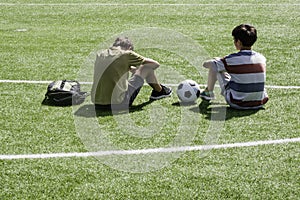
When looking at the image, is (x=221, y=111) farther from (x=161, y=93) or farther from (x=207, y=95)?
(x=161, y=93)

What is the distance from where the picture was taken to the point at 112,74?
7672mm

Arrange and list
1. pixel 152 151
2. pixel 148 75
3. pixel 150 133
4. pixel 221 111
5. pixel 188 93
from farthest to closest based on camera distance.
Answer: pixel 148 75 → pixel 188 93 → pixel 221 111 → pixel 150 133 → pixel 152 151

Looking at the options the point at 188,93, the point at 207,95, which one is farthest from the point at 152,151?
the point at 207,95

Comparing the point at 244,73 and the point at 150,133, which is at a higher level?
Answer: the point at 244,73

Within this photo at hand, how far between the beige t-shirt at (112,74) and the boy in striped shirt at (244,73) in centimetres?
113

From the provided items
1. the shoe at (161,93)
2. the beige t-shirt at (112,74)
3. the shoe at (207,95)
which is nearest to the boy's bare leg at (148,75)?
the shoe at (161,93)

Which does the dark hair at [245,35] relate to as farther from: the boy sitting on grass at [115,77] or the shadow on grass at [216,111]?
the boy sitting on grass at [115,77]

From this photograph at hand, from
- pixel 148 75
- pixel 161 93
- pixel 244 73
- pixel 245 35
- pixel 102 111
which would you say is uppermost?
A: pixel 245 35

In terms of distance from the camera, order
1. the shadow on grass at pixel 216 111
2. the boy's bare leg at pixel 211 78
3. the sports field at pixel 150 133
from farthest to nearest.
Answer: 1. the boy's bare leg at pixel 211 78
2. the shadow on grass at pixel 216 111
3. the sports field at pixel 150 133

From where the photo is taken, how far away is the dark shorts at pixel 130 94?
7.74 metres

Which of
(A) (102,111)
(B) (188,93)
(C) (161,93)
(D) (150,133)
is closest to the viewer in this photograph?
(D) (150,133)

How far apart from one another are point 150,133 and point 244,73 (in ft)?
4.74

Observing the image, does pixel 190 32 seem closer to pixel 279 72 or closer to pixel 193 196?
pixel 279 72

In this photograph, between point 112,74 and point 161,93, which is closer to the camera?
point 112,74
